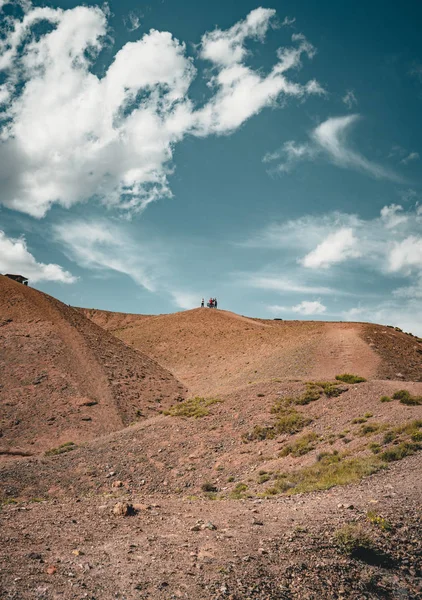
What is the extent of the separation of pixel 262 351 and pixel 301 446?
3424 cm

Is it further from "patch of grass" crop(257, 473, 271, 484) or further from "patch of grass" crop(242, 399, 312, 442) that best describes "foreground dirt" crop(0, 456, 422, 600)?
"patch of grass" crop(242, 399, 312, 442)

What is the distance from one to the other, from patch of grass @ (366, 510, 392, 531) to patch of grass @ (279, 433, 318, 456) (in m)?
8.34

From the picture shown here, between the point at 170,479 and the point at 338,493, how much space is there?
30.6ft

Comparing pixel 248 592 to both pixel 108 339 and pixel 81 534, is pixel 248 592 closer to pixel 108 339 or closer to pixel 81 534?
pixel 81 534

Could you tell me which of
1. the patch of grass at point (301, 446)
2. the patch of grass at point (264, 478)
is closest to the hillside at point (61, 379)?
the patch of grass at point (301, 446)

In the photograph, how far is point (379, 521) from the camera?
9695mm

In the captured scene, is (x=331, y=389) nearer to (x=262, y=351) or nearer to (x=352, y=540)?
(x=352, y=540)

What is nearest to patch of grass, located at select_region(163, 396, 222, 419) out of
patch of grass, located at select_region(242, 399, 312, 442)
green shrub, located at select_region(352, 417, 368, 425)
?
patch of grass, located at select_region(242, 399, 312, 442)

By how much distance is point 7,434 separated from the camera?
28.6 m

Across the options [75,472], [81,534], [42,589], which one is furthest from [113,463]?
[42,589]

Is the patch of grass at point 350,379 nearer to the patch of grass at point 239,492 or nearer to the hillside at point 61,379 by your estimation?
the patch of grass at point 239,492

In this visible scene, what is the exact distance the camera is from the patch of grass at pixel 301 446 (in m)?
Result: 18.4

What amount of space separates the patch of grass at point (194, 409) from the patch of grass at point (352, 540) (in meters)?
17.6

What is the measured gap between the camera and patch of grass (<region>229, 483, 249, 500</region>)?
1446 centimetres
